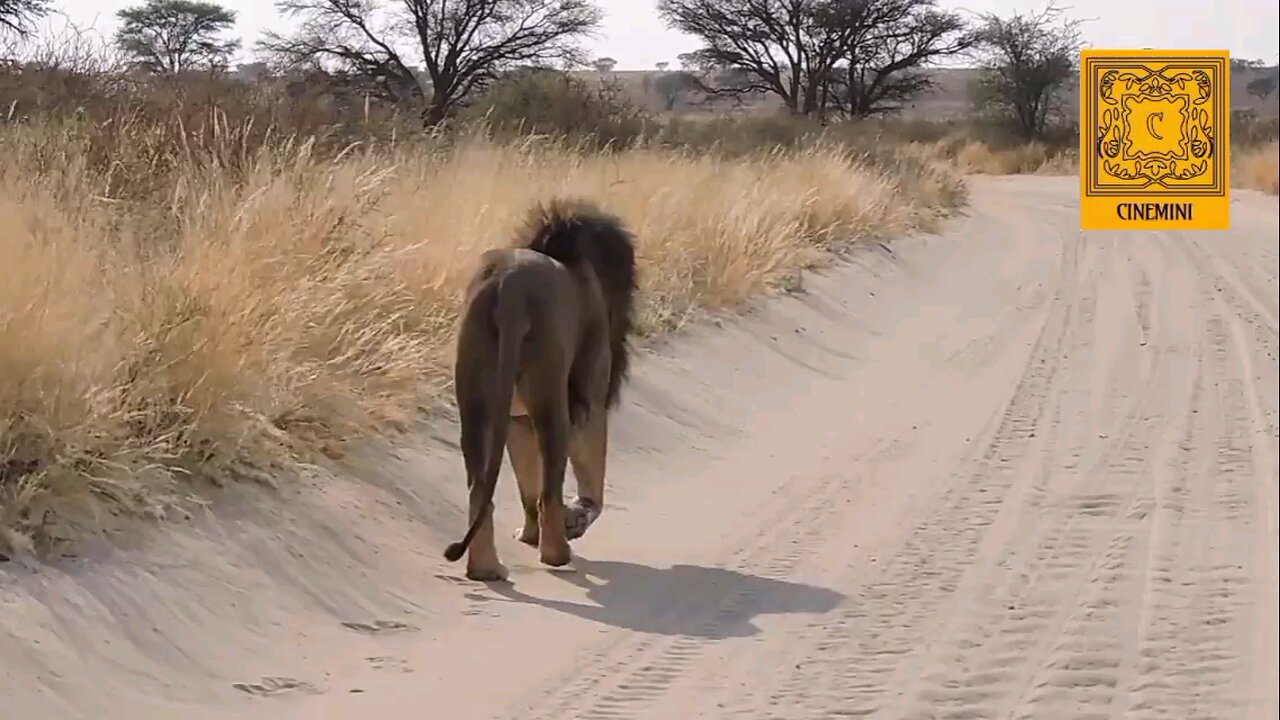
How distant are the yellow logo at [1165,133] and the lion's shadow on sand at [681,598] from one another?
2553 millimetres

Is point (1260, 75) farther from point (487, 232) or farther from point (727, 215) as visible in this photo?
point (727, 215)

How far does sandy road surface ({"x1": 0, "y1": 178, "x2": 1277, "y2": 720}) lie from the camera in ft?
15.1

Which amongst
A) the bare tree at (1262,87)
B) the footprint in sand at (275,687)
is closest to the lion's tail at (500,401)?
the footprint in sand at (275,687)

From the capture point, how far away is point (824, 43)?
48812 mm

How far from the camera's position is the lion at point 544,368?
557 cm

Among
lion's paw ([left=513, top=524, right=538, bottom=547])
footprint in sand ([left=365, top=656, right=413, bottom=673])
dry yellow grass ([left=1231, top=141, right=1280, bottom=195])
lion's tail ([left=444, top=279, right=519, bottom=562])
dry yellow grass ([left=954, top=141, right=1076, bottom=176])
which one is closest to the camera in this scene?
dry yellow grass ([left=1231, top=141, right=1280, bottom=195])

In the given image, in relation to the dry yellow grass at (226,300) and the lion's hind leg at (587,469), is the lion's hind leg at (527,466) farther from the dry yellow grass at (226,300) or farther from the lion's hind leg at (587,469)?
the dry yellow grass at (226,300)

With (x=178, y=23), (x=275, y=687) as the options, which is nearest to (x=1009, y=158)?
(x=178, y=23)

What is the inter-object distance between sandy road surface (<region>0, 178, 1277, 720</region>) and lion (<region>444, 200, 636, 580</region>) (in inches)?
10.2

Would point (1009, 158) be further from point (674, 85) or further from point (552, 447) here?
point (552, 447)

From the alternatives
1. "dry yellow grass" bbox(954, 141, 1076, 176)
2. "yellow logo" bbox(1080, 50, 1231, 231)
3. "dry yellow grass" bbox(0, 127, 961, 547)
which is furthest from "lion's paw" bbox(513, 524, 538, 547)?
"dry yellow grass" bbox(954, 141, 1076, 176)

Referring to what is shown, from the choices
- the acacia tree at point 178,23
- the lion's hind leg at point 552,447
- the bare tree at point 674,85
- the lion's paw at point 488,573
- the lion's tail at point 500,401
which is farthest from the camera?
the bare tree at point 674,85

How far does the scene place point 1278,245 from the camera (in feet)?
5.76

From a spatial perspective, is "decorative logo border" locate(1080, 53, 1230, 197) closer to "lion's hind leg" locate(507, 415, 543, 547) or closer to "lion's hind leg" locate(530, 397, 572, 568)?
"lion's hind leg" locate(530, 397, 572, 568)
